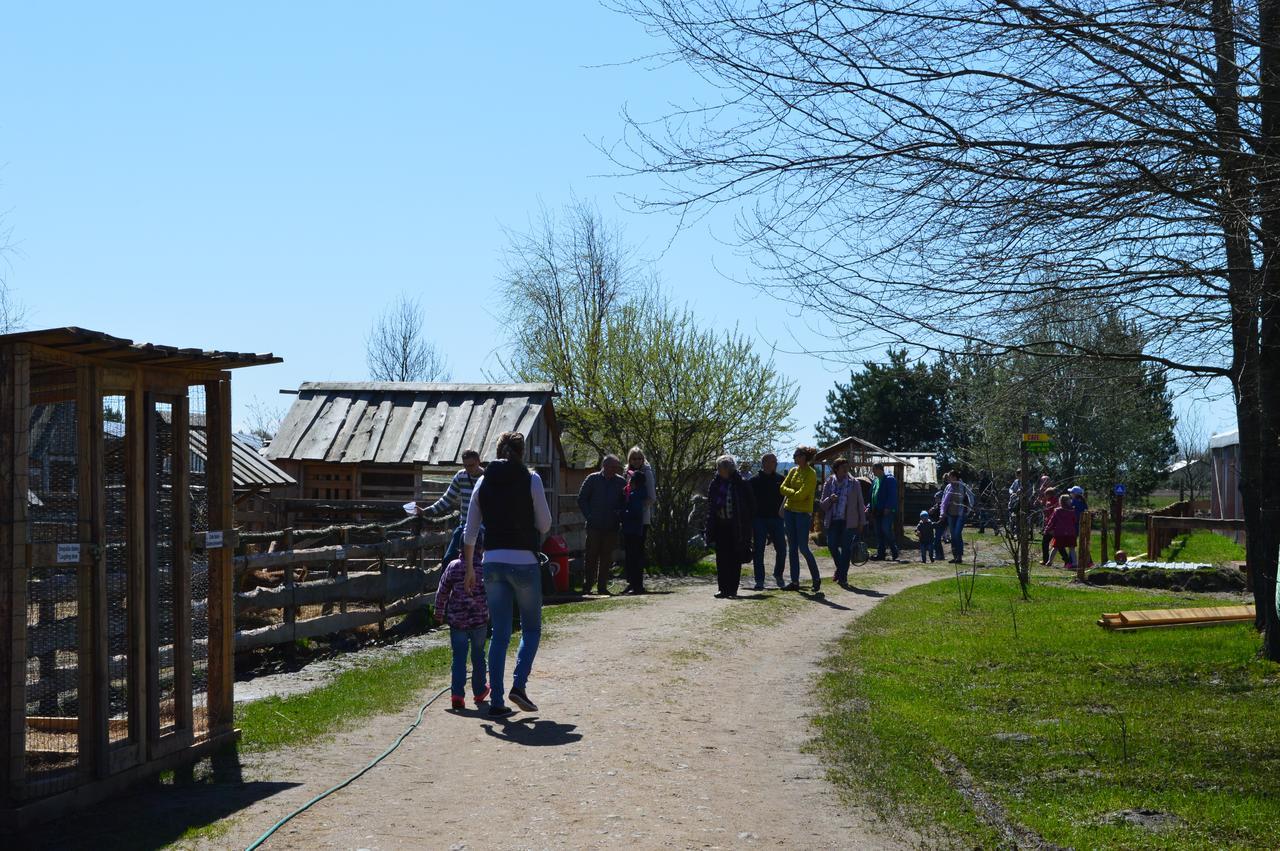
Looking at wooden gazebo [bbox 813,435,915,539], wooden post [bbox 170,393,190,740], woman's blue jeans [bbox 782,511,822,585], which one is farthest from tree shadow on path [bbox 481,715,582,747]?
wooden gazebo [bbox 813,435,915,539]

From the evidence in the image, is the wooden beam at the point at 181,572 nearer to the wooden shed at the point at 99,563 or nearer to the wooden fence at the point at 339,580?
the wooden shed at the point at 99,563

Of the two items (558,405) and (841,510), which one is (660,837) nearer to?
(841,510)

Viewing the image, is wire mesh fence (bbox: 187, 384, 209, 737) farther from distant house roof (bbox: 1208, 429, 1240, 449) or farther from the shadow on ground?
distant house roof (bbox: 1208, 429, 1240, 449)

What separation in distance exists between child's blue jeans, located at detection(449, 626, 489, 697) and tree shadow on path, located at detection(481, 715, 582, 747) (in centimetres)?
60

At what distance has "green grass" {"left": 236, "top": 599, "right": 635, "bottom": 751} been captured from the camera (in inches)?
329

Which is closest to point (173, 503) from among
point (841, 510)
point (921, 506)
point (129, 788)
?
point (129, 788)

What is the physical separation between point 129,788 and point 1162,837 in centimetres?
522

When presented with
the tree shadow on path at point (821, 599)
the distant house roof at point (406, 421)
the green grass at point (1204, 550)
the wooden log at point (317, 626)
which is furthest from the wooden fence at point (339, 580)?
the green grass at point (1204, 550)

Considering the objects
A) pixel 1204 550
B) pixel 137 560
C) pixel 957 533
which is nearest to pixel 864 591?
pixel 957 533

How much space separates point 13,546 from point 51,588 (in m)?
0.89

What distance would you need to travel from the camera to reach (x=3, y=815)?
5922mm

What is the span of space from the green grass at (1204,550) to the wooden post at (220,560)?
1872cm

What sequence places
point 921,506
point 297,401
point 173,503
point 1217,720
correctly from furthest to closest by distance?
point 921,506, point 297,401, point 1217,720, point 173,503

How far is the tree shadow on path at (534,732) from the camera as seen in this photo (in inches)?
319
